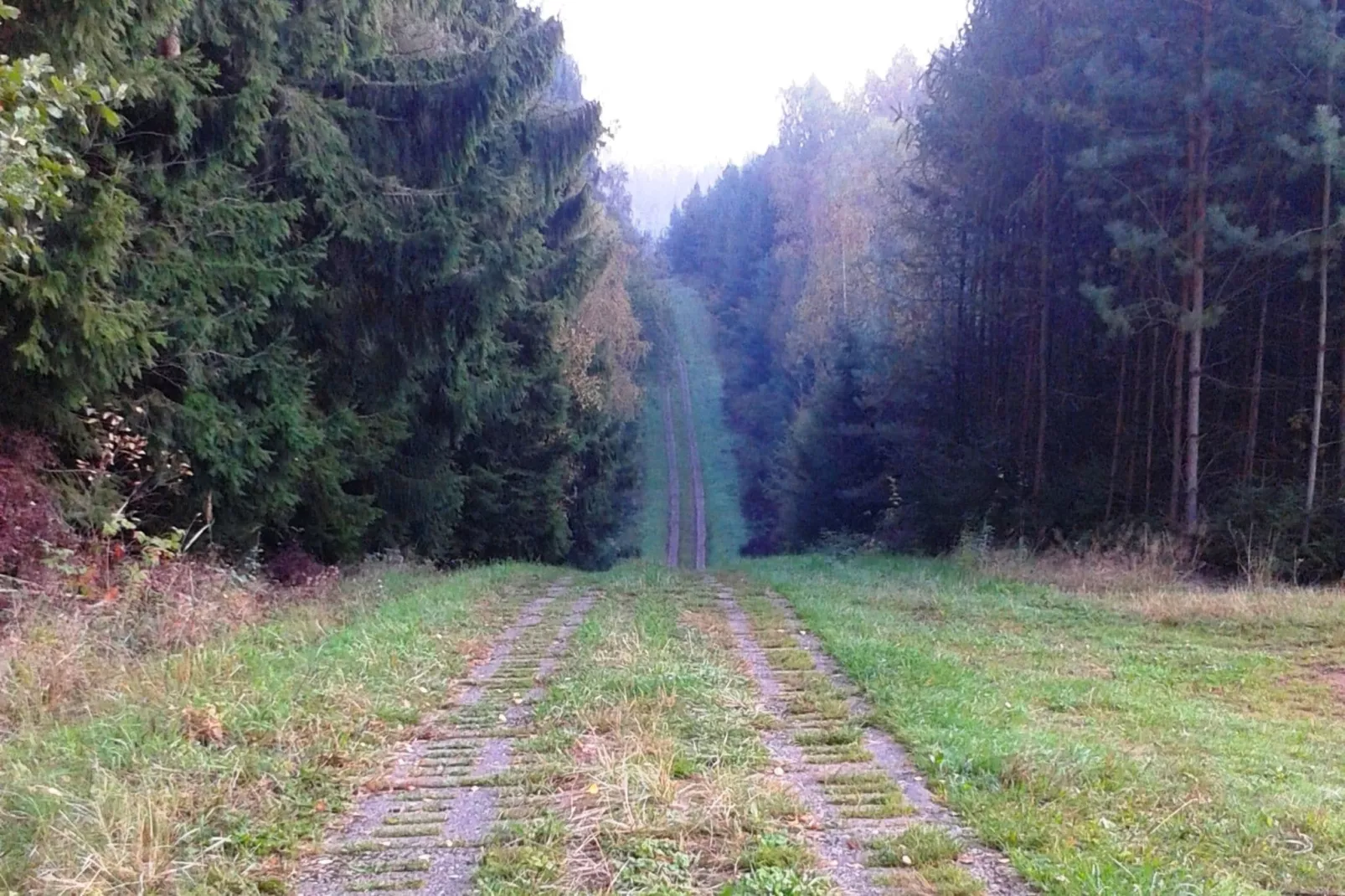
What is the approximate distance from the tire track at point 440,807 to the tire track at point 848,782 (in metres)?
1.54

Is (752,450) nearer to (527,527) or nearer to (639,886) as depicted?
(527,527)

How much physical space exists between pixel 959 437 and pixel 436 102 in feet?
43.2

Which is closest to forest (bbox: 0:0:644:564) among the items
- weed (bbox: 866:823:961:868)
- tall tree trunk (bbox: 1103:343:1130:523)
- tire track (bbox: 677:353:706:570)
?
weed (bbox: 866:823:961:868)

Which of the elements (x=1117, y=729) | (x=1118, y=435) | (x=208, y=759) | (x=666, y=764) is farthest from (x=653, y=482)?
(x=208, y=759)

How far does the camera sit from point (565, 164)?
17.0 meters

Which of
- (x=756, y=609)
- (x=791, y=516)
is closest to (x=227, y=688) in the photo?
(x=756, y=609)

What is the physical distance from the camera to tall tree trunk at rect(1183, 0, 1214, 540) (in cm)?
1352

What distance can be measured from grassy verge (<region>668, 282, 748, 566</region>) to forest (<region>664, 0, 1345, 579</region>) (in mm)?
11233

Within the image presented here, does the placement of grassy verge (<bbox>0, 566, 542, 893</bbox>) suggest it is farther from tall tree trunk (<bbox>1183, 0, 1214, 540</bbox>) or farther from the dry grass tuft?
tall tree trunk (<bbox>1183, 0, 1214, 540</bbox>)

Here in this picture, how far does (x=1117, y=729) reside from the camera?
6.05 m

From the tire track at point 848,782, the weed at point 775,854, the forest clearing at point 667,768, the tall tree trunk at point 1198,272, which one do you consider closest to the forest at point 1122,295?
the tall tree trunk at point 1198,272

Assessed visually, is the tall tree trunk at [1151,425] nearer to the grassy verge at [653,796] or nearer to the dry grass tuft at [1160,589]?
the dry grass tuft at [1160,589]

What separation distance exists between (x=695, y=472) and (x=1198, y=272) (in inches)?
1511

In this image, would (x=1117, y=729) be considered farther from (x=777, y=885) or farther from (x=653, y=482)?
(x=653, y=482)
